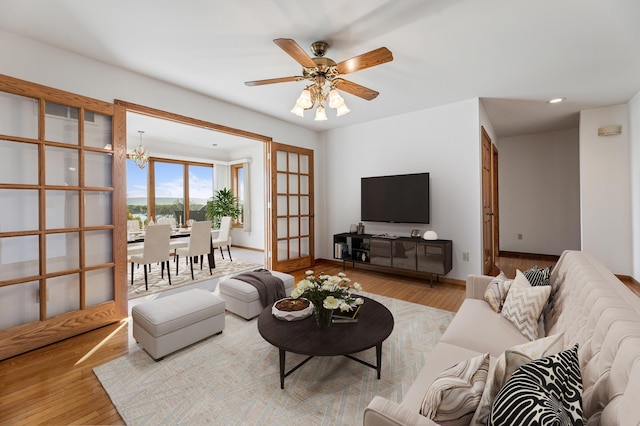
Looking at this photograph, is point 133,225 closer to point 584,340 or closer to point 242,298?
point 242,298

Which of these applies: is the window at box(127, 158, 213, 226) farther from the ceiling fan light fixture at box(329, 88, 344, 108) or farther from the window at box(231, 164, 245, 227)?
the ceiling fan light fixture at box(329, 88, 344, 108)

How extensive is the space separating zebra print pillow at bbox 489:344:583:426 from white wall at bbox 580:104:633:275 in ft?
15.7

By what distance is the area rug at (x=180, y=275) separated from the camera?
12.7ft

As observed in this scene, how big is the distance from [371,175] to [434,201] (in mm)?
1183

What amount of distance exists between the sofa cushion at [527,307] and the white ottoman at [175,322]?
227cm

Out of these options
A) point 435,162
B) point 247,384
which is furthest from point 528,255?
point 247,384

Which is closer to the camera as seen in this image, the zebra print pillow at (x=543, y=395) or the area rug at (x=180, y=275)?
the zebra print pillow at (x=543, y=395)

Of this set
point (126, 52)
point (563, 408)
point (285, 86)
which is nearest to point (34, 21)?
point (126, 52)

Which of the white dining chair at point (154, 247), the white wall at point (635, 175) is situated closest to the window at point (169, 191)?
the white dining chair at point (154, 247)

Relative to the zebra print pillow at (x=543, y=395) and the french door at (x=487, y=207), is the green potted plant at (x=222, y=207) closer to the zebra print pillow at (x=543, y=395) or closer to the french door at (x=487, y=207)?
the french door at (x=487, y=207)

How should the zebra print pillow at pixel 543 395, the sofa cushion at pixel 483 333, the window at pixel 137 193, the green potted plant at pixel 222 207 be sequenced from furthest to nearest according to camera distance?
the green potted plant at pixel 222 207, the window at pixel 137 193, the sofa cushion at pixel 483 333, the zebra print pillow at pixel 543 395

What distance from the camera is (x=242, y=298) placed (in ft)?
9.34

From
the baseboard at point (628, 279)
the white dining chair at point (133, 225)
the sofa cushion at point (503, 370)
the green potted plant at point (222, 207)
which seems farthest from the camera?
the green potted plant at point (222, 207)

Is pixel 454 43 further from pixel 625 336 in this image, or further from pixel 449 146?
pixel 625 336
